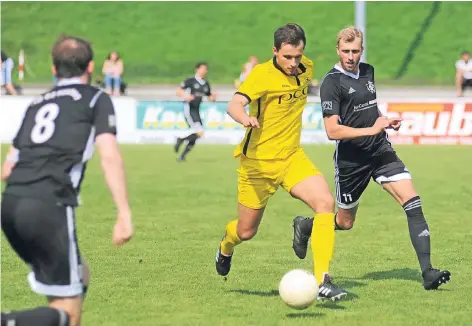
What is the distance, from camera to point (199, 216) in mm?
13828

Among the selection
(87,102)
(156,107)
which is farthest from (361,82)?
(156,107)

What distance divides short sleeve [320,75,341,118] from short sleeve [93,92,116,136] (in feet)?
11.2

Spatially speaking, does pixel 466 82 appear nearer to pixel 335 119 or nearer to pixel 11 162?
pixel 335 119

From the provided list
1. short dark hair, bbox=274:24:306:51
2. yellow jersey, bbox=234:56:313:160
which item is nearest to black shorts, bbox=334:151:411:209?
yellow jersey, bbox=234:56:313:160

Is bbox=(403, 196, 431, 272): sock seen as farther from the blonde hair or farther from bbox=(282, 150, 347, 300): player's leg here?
the blonde hair

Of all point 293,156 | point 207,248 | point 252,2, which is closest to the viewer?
point 293,156

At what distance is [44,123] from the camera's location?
18.3ft

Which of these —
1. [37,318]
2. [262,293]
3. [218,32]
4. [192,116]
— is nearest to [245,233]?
[262,293]

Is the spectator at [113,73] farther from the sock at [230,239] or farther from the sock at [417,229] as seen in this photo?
the sock at [417,229]

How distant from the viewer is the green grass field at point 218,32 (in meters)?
44.8

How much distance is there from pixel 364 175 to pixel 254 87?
1.59m

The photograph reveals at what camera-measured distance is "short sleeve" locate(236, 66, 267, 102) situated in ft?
27.3

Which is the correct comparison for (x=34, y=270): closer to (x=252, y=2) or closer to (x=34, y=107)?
(x=34, y=107)

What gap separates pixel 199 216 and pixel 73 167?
8.27m
